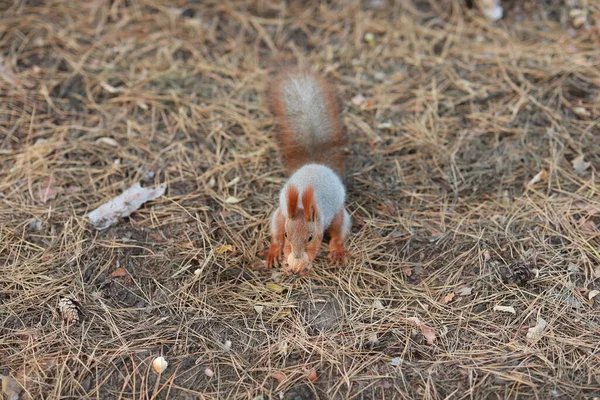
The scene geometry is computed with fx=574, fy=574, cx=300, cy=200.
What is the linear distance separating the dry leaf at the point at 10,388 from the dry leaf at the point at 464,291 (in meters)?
1.77

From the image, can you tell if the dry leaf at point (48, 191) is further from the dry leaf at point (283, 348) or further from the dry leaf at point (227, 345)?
the dry leaf at point (283, 348)

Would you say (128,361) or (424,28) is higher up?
(424,28)

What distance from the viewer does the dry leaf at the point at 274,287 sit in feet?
8.23

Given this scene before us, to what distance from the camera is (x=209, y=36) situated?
3.95m

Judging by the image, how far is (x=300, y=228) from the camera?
7.68ft

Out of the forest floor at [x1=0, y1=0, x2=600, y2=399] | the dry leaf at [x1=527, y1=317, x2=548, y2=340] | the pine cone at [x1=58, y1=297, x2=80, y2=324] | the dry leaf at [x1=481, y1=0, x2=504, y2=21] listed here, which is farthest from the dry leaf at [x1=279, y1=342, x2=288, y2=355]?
the dry leaf at [x1=481, y1=0, x2=504, y2=21]

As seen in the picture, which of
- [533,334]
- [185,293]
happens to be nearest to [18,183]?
[185,293]

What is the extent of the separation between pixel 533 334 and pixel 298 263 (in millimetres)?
972

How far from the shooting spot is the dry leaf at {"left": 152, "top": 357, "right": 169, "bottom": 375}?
7.11 ft

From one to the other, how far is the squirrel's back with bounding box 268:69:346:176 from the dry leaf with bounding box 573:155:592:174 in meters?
1.22

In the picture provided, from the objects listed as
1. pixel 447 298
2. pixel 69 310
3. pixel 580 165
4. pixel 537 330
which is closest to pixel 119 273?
pixel 69 310

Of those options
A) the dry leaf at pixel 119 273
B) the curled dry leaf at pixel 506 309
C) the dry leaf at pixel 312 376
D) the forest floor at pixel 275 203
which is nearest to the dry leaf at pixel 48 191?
the forest floor at pixel 275 203

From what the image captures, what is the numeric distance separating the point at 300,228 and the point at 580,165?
5.38 feet

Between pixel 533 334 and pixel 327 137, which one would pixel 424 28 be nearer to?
pixel 327 137
